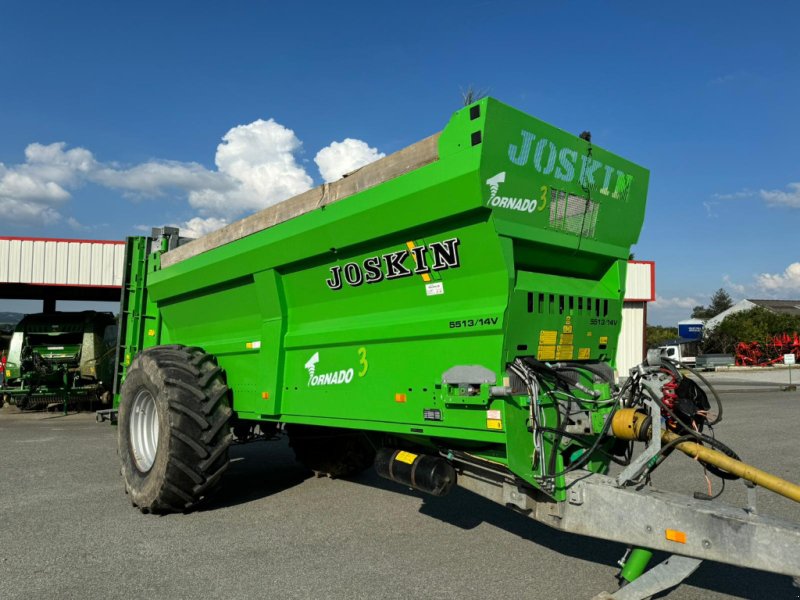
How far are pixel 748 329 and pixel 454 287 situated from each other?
153 ft

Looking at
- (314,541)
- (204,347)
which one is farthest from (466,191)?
(204,347)

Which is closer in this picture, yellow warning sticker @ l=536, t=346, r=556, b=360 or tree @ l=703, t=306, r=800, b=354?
yellow warning sticker @ l=536, t=346, r=556, b=360

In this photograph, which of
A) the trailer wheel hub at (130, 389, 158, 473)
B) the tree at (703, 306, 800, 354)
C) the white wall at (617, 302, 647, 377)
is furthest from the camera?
the tree at (703, 306, 800, 354)

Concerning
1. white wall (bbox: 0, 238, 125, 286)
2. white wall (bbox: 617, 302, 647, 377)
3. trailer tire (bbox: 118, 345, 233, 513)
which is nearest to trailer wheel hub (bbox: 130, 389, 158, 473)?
trailer tire (bbox: 118, 345, 233, 513)

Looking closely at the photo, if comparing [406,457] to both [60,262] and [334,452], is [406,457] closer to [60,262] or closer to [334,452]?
[334,452]

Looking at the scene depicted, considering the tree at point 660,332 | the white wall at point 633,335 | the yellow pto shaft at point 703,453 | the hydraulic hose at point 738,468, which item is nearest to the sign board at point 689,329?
the white wall at point 633,335

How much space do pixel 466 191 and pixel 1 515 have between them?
5.08m

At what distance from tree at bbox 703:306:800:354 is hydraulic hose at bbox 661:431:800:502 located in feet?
145

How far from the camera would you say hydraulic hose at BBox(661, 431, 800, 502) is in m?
2.88

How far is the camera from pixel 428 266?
161 inches

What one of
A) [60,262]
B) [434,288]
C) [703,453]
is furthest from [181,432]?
[60,262]

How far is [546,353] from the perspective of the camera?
161 inches

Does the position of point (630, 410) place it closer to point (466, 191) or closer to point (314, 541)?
point (466, 191)

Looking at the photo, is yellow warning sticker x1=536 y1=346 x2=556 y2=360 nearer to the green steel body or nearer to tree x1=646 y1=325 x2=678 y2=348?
the green steel body
